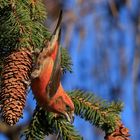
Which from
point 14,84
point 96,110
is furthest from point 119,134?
point 14,84

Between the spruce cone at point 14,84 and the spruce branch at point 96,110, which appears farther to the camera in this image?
the spruce branch at point 96,110

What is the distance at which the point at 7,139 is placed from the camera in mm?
2996

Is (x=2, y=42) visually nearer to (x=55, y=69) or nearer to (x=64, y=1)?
(x=55, y=69)

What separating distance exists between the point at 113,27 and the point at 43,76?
1236 millimetres

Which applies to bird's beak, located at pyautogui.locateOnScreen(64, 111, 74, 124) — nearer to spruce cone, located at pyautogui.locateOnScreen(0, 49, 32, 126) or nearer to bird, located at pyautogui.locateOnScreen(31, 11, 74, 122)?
bird, located at pyautogui.locateOnScreen(31, 11, 74, 122)

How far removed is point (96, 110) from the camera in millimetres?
1562

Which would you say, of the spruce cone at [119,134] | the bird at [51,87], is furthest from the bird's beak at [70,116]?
the spruce cone at [119,134]

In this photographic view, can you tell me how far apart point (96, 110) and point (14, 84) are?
26 centimetres

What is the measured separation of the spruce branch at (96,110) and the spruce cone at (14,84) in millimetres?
177

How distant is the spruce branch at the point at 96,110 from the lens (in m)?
1.54

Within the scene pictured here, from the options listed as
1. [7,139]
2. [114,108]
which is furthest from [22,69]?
[7,139]

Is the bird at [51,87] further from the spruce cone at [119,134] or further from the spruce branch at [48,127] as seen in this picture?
the spruce cone at [119,134]

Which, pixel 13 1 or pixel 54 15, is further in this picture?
pixel 54 15

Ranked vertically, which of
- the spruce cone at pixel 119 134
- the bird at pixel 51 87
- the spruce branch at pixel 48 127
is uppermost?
the bird at pixel 51 87
